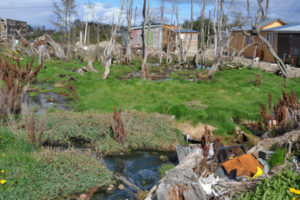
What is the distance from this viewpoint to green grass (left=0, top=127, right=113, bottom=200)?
512cm

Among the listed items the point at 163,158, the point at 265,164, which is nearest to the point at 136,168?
the point at 163,158

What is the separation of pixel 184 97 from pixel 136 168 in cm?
592

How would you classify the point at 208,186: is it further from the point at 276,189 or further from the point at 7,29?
the point at 7,29

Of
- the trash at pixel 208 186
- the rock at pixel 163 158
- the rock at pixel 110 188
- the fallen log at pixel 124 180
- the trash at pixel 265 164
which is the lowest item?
the rock at pixel 110 188

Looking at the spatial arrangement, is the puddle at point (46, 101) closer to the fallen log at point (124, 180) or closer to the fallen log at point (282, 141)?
the fallen log at point (124, 180)

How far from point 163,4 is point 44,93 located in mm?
18203

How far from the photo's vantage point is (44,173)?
5.55m

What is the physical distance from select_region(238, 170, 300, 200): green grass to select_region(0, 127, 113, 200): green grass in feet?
9.72

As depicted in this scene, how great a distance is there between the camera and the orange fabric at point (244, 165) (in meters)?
5.26

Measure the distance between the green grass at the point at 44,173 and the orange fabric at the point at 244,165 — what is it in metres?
2.27

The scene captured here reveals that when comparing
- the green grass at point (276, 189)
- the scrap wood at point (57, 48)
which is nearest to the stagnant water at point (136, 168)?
the green grass at point (276, 189)

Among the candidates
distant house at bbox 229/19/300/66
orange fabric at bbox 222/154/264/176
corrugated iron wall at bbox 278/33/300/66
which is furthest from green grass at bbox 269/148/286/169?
corrugated iron wall at bbox 278/33/300/66

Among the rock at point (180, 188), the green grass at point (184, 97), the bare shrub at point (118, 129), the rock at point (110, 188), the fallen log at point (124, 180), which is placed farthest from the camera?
the green grass at point (184, 97)

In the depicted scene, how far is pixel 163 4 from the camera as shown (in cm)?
2864
